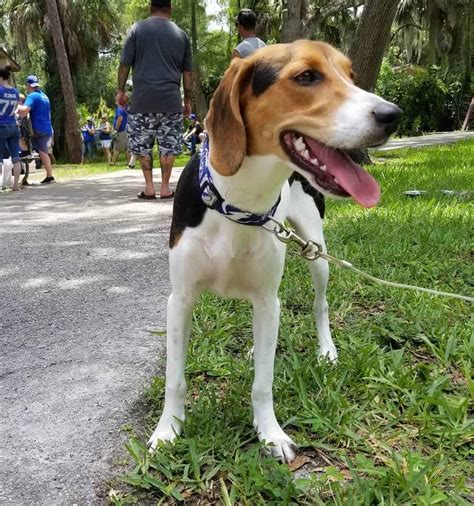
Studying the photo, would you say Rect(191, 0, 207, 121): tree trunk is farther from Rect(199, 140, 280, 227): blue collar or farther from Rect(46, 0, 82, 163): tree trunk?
Rect(199, 140, 280, 227): blue collar

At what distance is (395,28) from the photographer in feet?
107

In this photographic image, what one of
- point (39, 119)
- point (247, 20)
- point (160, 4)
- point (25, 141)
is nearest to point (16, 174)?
point (39, 119)

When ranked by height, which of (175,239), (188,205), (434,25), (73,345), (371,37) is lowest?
(73,345)

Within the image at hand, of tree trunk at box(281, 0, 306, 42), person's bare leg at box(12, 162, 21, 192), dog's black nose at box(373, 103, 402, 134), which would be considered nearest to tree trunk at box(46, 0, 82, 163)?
tree trunk at box(281, 0, 306, 42)

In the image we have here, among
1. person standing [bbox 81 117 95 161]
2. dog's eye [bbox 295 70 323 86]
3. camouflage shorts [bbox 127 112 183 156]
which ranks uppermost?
dog's eye [bbox 295 70 323 86]

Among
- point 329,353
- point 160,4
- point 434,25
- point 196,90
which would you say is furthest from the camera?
point 434,25

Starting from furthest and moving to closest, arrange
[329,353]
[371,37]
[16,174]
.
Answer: [16,174], [371,37], [329,353]

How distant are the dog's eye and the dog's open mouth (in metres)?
0.17

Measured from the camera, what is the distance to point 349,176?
179 cm

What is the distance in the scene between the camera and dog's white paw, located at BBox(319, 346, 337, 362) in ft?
8.84

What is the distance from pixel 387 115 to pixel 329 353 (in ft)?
4.59

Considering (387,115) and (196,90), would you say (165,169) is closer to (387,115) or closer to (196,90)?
(387,115)

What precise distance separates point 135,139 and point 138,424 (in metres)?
4.88

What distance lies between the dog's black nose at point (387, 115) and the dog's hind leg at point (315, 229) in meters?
1.02
